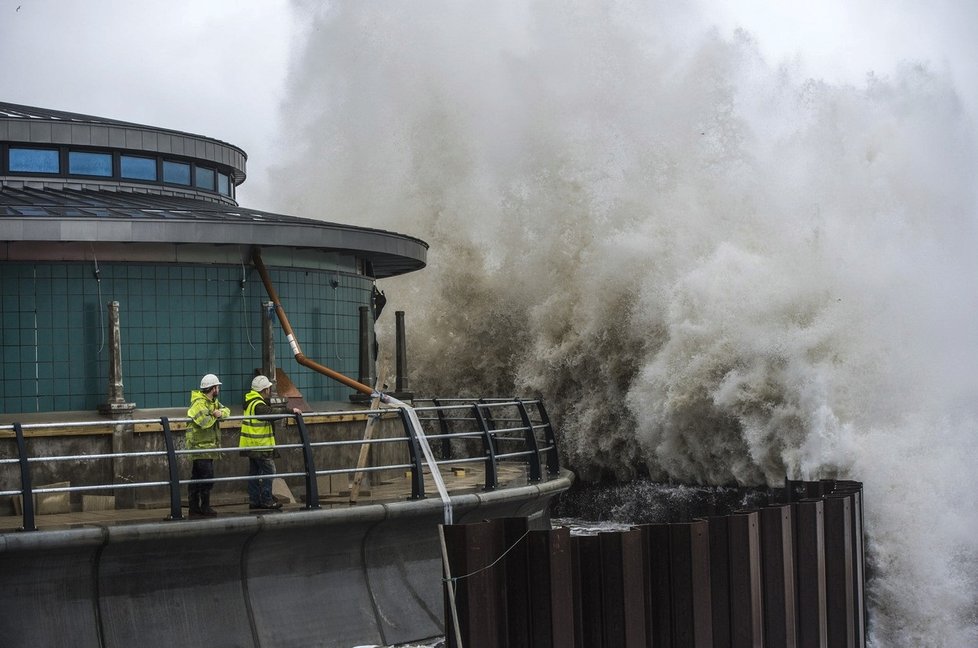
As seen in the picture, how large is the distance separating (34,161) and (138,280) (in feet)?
12.5

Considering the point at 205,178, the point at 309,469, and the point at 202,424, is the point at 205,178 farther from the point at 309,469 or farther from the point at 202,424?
the point at 309,469

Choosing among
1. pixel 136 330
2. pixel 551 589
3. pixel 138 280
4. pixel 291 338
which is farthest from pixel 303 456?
pixel 551 589

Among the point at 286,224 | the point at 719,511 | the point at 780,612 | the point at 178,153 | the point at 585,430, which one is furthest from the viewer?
the point at 585,430

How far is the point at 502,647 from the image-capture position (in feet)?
→ 30.7

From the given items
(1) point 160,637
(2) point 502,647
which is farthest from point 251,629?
(2) point 502,647

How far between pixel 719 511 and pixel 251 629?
15173mm

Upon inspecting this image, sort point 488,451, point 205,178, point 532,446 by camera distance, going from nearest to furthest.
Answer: point 488,451 → point 532,446 → point 205,178

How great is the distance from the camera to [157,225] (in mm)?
14016

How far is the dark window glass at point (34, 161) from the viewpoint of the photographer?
17.0 metres

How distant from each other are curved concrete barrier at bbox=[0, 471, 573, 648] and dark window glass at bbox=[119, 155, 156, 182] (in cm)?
734

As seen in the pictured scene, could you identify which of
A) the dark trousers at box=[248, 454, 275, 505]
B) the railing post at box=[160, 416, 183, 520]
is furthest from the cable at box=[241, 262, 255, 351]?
the railing post at box=[160, 416, 183, 520]

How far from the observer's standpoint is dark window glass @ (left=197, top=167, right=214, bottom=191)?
18562 millimetres

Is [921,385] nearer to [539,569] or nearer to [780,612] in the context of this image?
[780,612]

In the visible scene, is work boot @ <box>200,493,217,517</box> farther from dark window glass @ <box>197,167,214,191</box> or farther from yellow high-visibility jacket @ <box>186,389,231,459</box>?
dark window glass @ <box>197,167,214,191</box>
